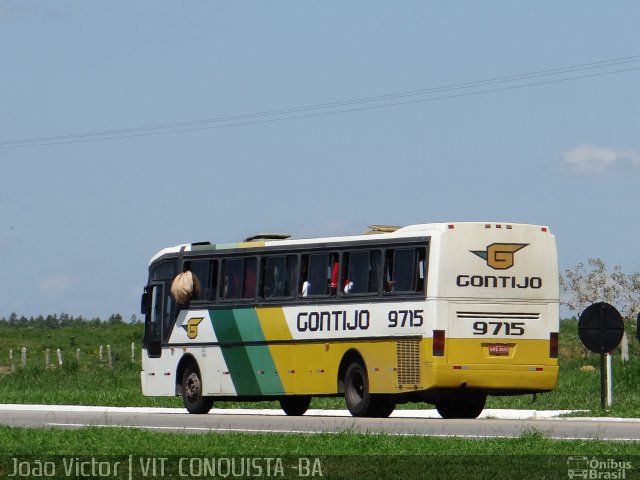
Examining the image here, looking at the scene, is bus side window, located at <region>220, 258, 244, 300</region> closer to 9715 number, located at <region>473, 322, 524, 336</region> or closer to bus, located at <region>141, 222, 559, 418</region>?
bus, located at <region>141, 222, 559, 418</region>

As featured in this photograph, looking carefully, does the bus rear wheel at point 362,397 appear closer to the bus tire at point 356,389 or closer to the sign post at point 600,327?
the bus tire at point 356,389

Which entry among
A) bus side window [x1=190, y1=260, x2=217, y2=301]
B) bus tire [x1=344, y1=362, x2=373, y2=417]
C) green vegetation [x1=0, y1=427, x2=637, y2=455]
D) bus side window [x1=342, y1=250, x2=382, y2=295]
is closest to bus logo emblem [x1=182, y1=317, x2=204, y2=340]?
bus side window [x1=190, y1=260, x2=217, y2=301]

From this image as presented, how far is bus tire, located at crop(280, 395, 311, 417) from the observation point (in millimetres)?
32688

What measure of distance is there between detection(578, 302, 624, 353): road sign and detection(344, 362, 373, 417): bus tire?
452 centimetres

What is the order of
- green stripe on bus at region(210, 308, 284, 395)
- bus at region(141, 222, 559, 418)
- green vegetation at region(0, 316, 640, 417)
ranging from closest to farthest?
bus at region(141, 222, 559, 418) < green stripe on bus at region(210, 308, 284, 395) < green vegetation at region(0, 316, 640, 417)

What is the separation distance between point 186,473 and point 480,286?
13483 millimetres

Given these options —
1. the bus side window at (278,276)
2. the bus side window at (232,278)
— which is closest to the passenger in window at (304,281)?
the bus side window at (278,276)

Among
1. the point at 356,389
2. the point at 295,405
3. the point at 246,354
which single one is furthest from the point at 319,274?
the point at 295,405

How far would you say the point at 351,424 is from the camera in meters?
25.5

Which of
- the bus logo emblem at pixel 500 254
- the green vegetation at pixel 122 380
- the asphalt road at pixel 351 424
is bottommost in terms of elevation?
the asphalt road at pixel 351 424

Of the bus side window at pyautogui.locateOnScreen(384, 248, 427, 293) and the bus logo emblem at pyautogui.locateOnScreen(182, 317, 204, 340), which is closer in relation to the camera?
the bus side window at pyautogui.locateOnScreen(384, 248, 427, 293)

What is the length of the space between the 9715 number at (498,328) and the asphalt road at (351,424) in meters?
1.48

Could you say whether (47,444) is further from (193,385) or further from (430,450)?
(193,385)

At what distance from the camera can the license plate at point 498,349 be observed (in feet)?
93.7
